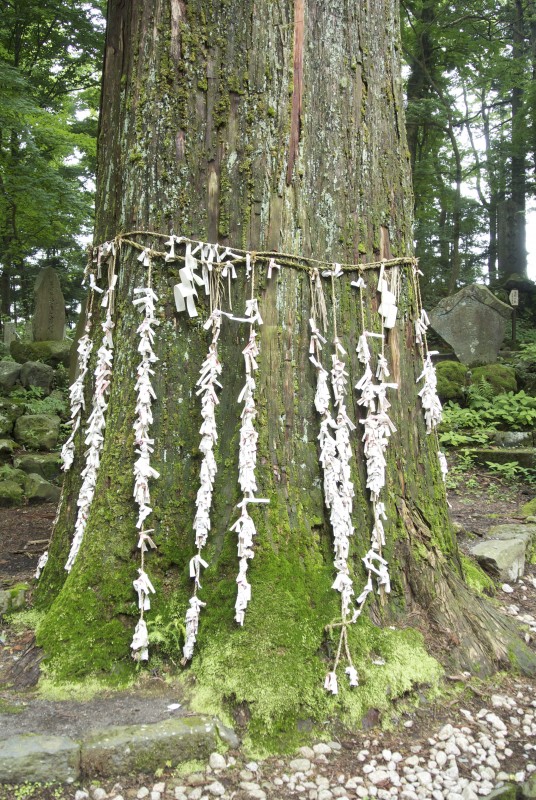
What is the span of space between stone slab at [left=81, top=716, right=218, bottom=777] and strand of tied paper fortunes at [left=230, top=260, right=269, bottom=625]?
39 centimetres

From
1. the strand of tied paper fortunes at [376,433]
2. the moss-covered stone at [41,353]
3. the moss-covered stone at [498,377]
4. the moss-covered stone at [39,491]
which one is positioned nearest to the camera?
the strand of tied paper fortunes at [376,433]

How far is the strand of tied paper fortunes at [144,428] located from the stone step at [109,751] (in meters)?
0.34

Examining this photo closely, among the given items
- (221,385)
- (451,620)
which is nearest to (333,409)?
(221,385)

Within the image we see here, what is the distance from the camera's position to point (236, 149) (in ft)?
7.88

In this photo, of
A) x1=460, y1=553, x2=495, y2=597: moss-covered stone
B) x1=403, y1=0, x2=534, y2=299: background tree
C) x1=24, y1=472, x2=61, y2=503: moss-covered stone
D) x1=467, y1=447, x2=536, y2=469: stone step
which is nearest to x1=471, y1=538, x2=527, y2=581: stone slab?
x1=460, y1=553, x2=495, y2=597: moss-covered stone

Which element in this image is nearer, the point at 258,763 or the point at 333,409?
the point at 258,763

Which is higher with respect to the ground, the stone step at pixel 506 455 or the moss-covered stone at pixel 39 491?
the stone step at pixel 506 455

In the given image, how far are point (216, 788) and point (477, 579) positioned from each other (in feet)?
6.40

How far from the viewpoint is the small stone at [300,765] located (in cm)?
189

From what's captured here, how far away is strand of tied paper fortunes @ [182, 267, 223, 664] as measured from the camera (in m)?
2.18

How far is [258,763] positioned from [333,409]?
128cm

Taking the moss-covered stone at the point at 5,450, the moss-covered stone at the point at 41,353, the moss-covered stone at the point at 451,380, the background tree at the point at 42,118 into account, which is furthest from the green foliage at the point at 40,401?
the moss-covered stone at the point at 451,380

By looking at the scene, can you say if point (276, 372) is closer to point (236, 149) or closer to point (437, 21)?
point (236, 149)

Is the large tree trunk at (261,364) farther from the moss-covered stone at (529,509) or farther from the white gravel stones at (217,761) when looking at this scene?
the moss-covered stone at (529,509)
